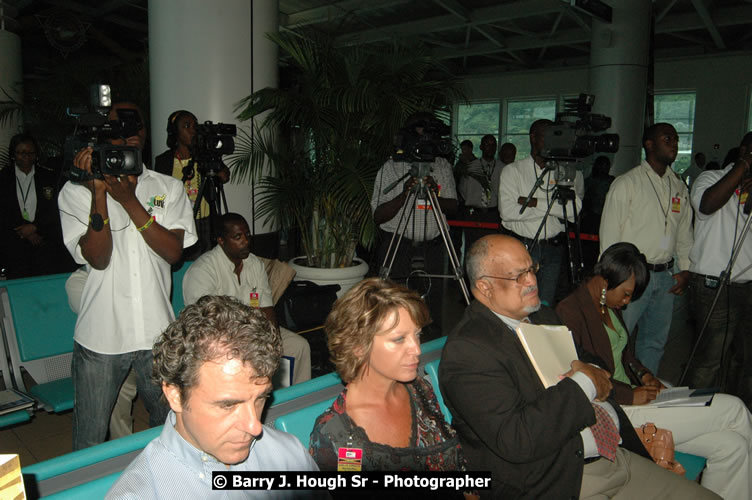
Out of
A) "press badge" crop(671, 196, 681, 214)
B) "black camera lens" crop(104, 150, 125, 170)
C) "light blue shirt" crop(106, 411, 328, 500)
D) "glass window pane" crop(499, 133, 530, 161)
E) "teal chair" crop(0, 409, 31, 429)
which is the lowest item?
"teal chair" crop(0, 409, 31, 429)

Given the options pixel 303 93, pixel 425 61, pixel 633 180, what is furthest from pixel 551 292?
pixel 303 93

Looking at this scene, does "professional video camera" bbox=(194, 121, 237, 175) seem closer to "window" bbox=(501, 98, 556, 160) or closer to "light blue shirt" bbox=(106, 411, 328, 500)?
"light blue shirt" bbox=(106, 411, 328, 500)

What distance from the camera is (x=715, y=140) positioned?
1370 centimetres

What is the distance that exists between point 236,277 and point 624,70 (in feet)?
24.0

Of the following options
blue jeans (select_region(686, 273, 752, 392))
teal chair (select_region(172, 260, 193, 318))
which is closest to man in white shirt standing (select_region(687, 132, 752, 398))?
blue jeans (select_region(686, 273, 752, 392))

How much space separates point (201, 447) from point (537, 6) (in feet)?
37.1

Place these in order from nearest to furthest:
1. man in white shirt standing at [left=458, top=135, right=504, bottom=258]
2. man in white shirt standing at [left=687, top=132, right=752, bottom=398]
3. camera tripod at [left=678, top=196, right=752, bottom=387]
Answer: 1. camera tripod at [left=678, top=196, right=752, bottom=387]
2. man in white shirt standing at [left=687, top=132, right=752, bottom=398]
3. man in white shirt standing at [left=458, top=135, right=504, bottom=258]

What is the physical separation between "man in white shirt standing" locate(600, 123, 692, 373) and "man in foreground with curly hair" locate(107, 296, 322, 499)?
9.64 feet

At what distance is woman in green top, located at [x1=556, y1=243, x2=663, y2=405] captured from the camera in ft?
8.36

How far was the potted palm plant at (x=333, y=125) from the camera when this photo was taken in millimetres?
4699

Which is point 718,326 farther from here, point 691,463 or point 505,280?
point 505,280

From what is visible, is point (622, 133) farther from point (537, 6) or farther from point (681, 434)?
point (681, 434)

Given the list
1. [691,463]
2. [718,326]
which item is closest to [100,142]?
[691,463]

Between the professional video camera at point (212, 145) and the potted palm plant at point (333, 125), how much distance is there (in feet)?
3.57
